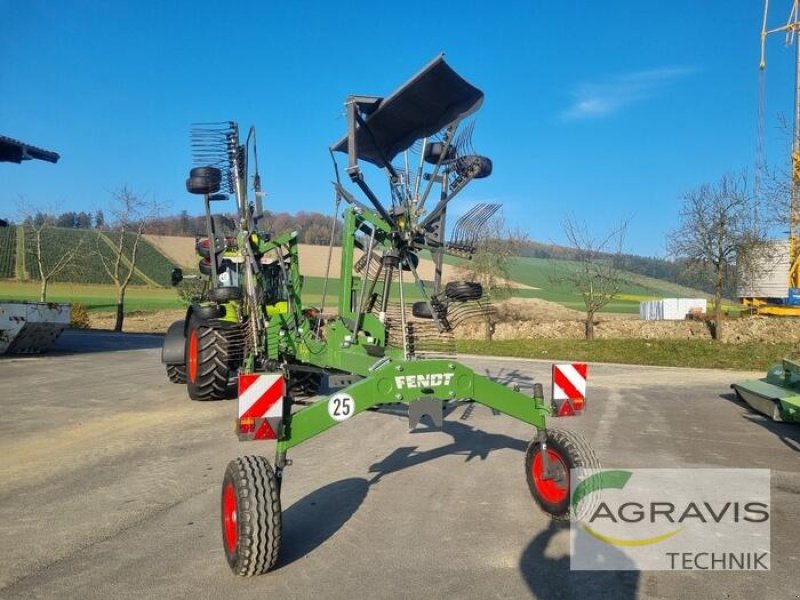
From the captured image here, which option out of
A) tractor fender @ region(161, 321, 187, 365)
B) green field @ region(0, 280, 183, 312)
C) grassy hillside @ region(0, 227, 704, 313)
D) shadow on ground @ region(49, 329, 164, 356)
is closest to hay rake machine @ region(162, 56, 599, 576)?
tractor fender @ region(161, 321, 187, 365)

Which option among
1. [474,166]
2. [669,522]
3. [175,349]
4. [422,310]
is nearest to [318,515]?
[422,310]

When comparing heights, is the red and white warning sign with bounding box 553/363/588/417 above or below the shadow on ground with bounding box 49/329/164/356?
above

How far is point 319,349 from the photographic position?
24.7 feet

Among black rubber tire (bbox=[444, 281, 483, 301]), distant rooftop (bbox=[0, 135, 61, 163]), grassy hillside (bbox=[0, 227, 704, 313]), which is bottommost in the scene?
black rubber tire (bbox=[444, 281, 483, 301])

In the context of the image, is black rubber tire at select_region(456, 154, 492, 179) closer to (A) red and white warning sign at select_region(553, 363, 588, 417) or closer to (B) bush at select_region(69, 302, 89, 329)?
(A) red and white warning sign at select_region(553, 363, 588, 417)

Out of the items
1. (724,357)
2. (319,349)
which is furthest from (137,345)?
(724,357)

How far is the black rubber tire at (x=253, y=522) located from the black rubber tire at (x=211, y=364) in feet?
19.7

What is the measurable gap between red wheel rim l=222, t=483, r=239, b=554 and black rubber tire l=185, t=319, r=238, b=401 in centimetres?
583

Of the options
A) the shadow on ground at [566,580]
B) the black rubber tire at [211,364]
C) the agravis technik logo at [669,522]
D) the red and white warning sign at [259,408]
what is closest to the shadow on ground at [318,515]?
the red and white warning sign at [259,408]

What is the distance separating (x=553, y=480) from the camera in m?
5.15

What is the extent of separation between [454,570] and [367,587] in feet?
1.88

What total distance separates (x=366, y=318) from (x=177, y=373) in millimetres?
6952

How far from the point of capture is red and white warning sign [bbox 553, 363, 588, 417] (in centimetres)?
530

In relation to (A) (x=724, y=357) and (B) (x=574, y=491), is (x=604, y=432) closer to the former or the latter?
(B) (x=574, y=491)
